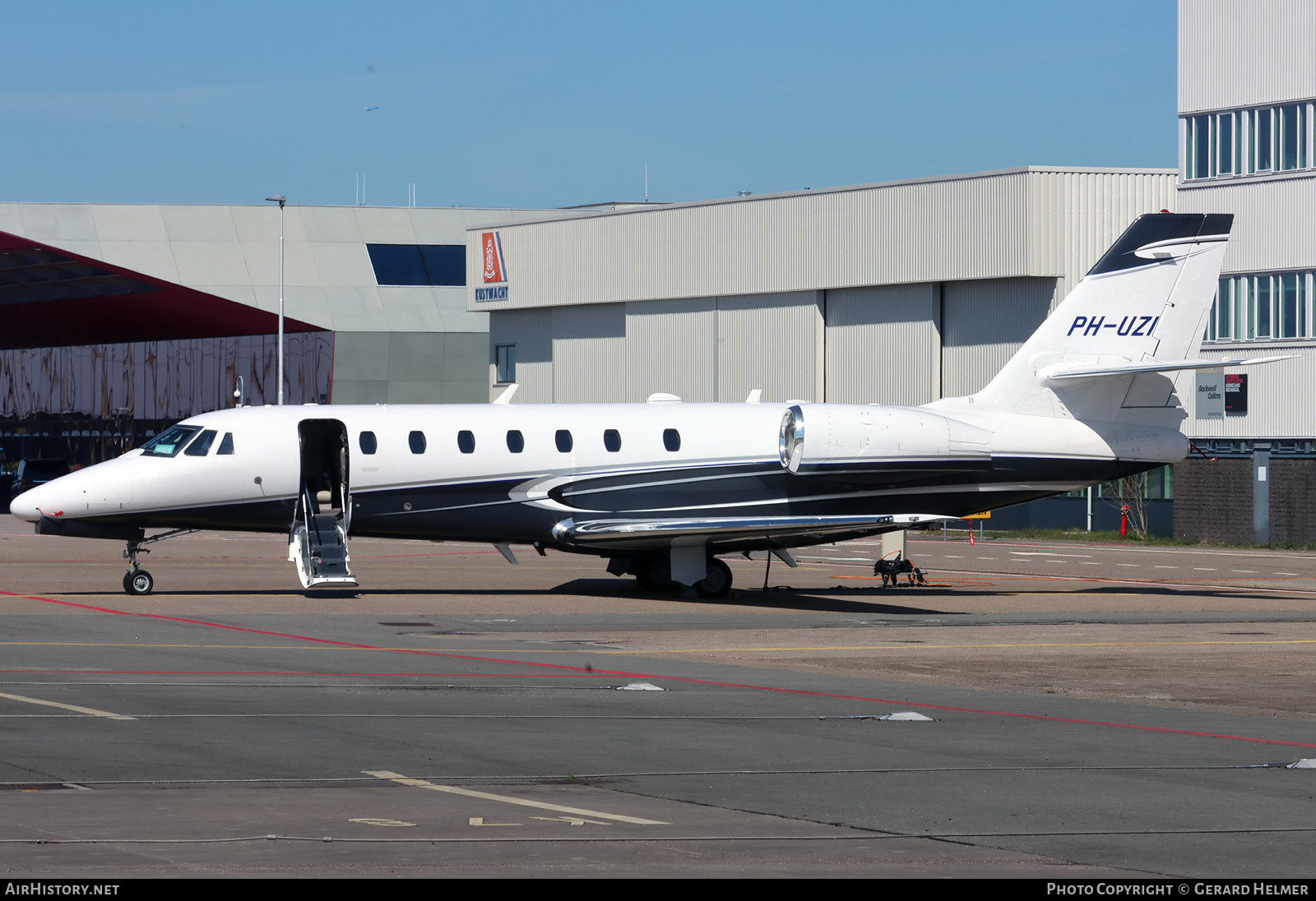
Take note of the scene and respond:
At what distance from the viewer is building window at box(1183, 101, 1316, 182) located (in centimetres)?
4931

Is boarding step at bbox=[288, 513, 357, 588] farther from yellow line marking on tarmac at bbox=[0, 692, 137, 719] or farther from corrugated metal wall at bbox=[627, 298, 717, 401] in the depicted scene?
corrugated metal wall at bbox=[627, 298, 717, 401]

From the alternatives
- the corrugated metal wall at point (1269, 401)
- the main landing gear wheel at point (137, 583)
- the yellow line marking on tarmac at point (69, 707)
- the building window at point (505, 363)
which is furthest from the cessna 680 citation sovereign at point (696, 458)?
the building window at point (505, 363)

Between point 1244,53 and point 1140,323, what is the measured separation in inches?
937

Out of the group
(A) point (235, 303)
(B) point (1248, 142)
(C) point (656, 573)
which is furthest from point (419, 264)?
(C) point (656, 573)

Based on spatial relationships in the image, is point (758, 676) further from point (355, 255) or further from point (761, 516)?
point (355, 255)

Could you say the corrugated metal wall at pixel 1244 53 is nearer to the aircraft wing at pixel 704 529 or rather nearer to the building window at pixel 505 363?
the aircraft wing at pixel 704 529

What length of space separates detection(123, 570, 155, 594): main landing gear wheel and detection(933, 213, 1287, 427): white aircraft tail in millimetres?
15014

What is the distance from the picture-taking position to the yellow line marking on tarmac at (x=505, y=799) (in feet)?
33.9

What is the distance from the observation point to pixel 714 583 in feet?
100

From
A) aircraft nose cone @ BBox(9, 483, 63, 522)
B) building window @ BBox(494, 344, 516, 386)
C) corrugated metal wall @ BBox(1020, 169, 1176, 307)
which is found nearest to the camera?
aircraft nose cone @ BBox(9, 483, 63, 522)

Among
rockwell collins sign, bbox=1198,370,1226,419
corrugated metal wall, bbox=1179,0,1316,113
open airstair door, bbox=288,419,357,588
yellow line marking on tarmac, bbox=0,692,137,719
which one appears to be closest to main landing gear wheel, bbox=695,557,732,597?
open airstair door, bbox=288,419,357,588

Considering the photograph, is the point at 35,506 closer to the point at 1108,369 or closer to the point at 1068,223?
the point at 1108,369
